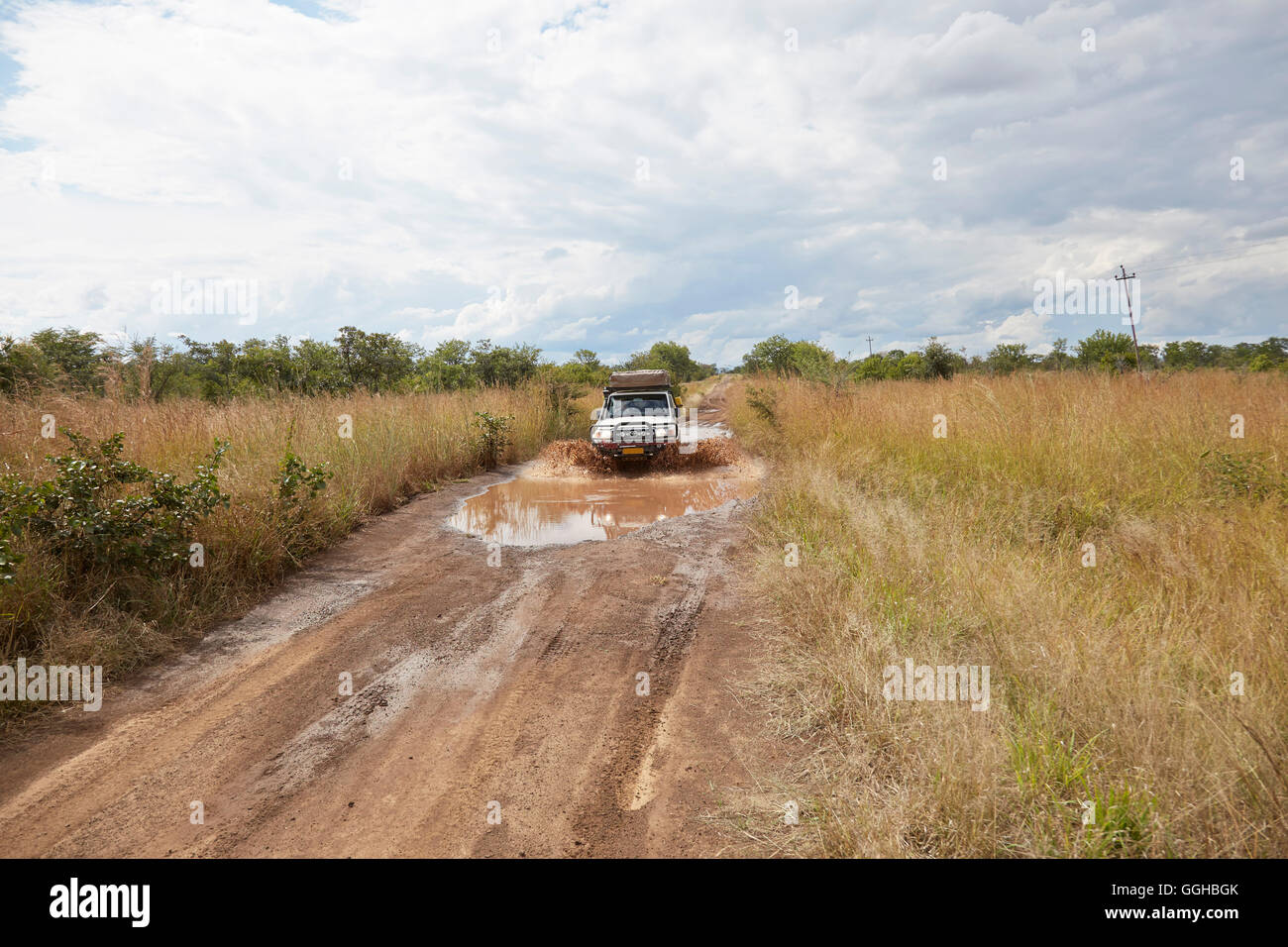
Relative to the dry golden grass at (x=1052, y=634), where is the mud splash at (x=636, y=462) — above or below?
above

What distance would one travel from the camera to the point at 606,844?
2.50 meters

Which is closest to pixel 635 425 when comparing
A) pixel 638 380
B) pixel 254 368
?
pixel 638 380

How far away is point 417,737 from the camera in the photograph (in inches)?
132

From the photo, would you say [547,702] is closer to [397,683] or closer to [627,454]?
[397,683]

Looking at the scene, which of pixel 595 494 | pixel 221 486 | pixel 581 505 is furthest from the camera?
pixel 595 494

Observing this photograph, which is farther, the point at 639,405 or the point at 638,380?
the point at 638,380

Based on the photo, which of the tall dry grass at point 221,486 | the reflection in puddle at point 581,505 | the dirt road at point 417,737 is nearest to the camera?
the dirt road at point 417,737

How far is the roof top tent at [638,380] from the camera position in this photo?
17.2 metres

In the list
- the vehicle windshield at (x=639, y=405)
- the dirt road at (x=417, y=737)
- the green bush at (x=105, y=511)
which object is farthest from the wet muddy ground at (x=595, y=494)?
the green bush at (x=105, y=511)

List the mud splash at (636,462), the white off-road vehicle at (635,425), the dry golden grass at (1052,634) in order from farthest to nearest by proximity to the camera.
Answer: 1. the mud splash at (636,462)
2. the white off-road vehicle at (635,425)
3. the dry golden grass at (1052,634)

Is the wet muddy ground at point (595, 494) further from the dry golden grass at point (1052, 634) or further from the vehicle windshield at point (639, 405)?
the dry golden grass at point (1052, 634)

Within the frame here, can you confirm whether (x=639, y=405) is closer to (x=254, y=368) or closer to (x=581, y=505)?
(x=581, y=505)

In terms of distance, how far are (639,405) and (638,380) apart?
3.23m

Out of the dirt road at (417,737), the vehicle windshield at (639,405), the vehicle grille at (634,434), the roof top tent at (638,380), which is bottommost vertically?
the dirt road at (417,737)
